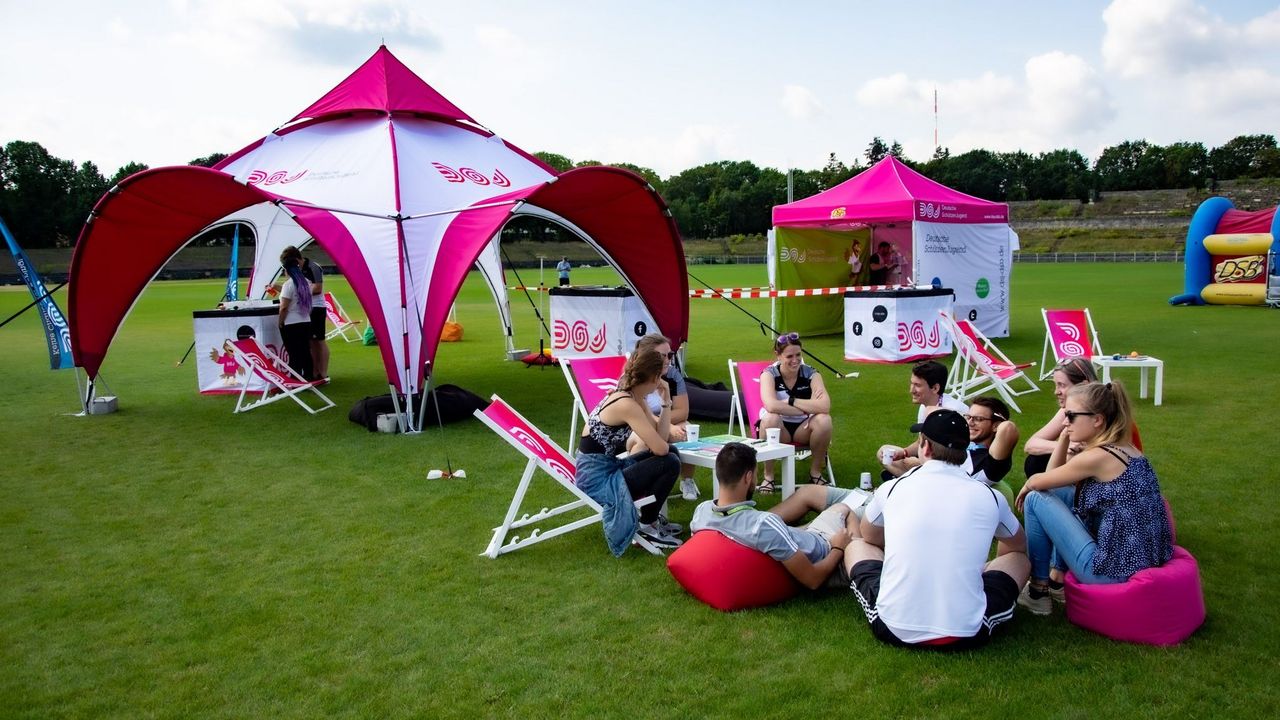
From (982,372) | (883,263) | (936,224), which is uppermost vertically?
(936,224)

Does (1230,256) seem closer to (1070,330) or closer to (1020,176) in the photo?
(1070,330)

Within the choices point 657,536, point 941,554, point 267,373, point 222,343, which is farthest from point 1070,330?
point 222,343

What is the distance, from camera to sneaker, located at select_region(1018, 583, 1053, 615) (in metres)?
3.78

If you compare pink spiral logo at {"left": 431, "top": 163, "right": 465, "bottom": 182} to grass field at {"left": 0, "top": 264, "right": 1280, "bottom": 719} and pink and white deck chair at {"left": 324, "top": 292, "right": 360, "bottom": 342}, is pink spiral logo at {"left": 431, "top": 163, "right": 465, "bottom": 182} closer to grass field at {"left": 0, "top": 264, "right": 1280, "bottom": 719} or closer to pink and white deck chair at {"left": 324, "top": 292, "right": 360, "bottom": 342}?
grass field at {"left": 0, "top": 264, "right": 1280, "bottom": 719}

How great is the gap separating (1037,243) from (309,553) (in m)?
61.5

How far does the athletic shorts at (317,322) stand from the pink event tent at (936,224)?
6897mm

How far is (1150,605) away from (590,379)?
4.01 m

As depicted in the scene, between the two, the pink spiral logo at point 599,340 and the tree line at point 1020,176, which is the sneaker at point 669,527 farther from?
the tree line at point 1020,176

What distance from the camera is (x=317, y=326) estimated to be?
10.5 m

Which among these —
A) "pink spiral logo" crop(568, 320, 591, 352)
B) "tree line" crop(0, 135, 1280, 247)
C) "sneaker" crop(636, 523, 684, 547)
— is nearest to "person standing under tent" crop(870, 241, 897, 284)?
"pink spiral logo" crop(568, 320, 591, 352)

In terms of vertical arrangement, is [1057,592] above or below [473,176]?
below

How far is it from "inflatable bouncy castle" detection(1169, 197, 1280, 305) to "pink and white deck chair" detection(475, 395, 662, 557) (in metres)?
18.6

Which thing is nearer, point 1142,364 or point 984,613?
point 984,613

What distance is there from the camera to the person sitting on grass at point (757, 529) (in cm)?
384
